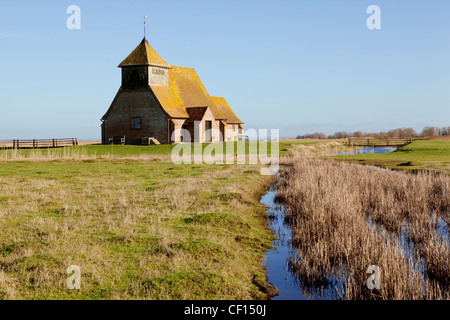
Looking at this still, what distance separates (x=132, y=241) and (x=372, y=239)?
19.8 ft

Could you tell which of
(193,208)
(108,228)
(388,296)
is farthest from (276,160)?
(388,296)

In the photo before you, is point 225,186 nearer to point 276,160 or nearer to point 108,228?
point 108,228

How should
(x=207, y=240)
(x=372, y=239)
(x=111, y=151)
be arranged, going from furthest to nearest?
(x=111, y=151) → (x=207, y=240) → (x=372, y=239)

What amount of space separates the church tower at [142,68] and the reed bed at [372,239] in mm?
34066

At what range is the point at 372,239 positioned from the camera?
9664 millimetres

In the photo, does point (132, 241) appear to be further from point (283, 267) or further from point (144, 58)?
point (144, 58)

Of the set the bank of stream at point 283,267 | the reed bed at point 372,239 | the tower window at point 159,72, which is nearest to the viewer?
the reed bed at point 372,239

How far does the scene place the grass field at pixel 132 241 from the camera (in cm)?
744

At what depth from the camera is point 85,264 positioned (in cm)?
823

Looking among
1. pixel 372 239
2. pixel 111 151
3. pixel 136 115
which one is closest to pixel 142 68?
pixel 136 115

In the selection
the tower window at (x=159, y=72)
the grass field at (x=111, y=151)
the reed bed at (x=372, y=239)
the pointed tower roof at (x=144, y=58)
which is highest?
the pointed tower roof at (x=144, y=58)

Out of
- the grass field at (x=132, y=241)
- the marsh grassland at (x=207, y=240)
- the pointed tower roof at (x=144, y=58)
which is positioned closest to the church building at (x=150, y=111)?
the pointed tower roof at (x=144, y=58)

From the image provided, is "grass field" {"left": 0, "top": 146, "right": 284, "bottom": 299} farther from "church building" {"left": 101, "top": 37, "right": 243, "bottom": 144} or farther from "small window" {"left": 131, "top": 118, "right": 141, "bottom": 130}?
"small window" {"left": 131, "top": 118, "right": 141, "bottom": 130}

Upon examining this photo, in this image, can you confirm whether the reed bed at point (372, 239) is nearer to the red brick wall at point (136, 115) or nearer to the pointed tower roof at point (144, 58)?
the red brick wall at point (136, 115)
